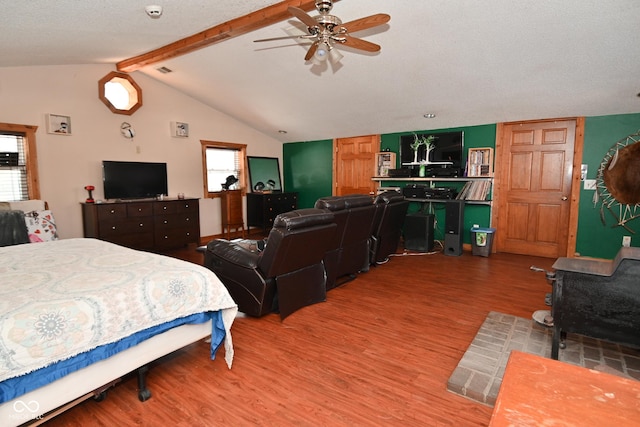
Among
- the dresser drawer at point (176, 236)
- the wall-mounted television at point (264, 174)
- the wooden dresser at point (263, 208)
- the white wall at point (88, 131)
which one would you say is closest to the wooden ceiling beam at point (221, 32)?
the white wall at point (88, 131)

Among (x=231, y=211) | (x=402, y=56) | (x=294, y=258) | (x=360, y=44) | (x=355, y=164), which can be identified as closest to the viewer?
(x=294, y=258)

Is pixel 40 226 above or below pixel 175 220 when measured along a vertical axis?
above

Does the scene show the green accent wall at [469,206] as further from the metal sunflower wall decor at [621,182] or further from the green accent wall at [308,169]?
the green accent wall at [308,169]

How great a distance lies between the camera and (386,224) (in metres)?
4.57

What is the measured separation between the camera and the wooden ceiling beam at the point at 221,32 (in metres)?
3.38

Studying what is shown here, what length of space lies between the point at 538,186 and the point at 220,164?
5768mm

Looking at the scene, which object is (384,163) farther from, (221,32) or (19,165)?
(19,165)

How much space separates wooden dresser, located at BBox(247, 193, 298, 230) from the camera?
7137 mm

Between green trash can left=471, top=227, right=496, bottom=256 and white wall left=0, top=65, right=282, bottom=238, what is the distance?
193 inches

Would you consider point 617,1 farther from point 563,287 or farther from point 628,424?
point 628,424

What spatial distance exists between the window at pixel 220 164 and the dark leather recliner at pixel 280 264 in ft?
12.8

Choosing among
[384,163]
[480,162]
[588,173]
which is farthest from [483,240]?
[384,163]

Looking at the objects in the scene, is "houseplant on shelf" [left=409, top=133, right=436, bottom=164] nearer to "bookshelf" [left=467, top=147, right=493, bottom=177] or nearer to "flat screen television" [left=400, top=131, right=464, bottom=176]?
"flat screen television" [left=400, top=131, right=464, bottom=176]

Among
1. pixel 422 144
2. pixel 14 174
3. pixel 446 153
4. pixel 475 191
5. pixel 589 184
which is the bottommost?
pixel 475 191
